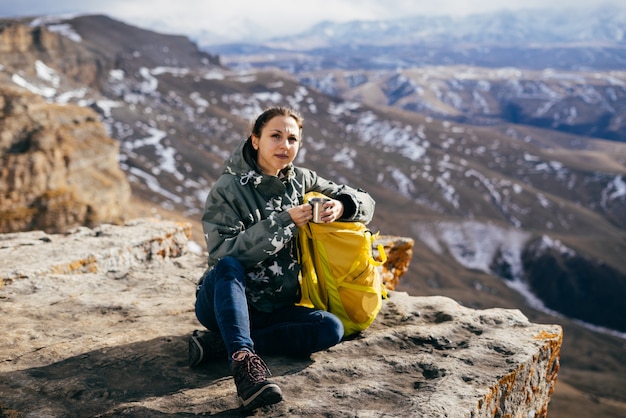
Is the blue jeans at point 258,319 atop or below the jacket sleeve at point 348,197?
below

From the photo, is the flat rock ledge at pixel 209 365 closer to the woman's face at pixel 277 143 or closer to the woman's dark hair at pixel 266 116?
the woman's face at pixel 277 143

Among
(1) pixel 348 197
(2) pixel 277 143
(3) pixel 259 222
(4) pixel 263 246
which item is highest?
(2) pixel 277 143

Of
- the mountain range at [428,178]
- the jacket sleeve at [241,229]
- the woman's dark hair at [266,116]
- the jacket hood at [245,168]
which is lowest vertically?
the mountain range at [428,178]

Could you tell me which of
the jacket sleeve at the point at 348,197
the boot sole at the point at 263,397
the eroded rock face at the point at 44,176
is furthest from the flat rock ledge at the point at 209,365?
the eroded rock face at the point at 44,176

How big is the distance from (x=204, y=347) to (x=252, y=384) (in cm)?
109

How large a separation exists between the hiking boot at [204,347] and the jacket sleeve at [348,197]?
177 centimetres

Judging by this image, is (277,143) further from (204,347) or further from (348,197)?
(204,347)

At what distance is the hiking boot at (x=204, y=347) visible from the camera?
5055mm

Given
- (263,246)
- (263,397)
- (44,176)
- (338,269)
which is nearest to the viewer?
(263,397)

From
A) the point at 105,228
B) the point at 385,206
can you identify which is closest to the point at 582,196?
the point at 385,206

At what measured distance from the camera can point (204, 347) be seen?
5074mm

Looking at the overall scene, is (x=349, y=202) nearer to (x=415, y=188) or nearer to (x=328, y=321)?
(x=328, y=321)

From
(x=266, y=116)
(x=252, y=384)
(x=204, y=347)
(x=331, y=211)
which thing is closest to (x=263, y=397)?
(x=252, y=384)

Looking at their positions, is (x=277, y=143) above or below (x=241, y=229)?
above
